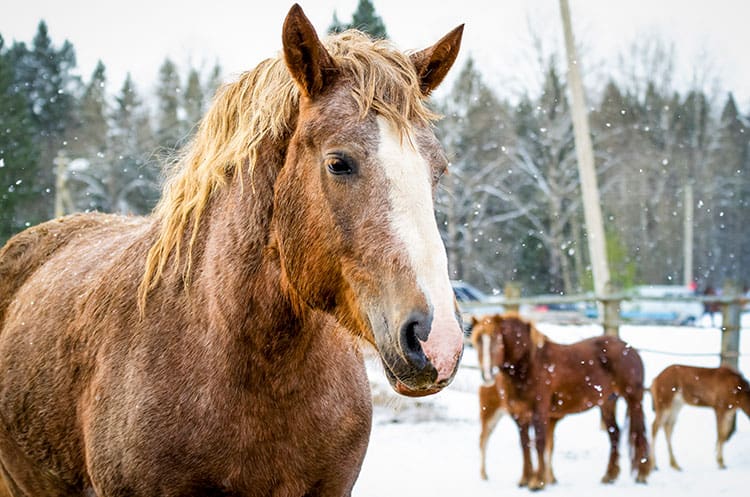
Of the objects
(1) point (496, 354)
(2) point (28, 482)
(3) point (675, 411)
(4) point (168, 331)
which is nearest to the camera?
(4) point (168, 331)

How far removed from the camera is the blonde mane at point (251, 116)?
6.22ft

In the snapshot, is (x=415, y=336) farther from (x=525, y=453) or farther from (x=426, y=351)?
(x=525, y=453)

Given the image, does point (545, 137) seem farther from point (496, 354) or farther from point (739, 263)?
point (496, 354)

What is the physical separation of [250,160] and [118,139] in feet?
89.6

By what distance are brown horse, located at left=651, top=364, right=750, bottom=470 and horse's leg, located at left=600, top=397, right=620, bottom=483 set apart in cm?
41

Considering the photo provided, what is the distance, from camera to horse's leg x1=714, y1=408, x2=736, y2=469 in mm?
6367

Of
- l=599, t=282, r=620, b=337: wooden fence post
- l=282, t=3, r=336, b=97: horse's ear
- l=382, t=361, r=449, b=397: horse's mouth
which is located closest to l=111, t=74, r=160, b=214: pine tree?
l=599, t=282, r=620, b=337: wooden fence post

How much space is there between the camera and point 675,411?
6.72m

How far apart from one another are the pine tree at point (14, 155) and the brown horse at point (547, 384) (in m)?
13.2

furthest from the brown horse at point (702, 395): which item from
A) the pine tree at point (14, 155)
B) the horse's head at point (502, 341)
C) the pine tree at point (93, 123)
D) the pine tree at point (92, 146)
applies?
the pine tree at point (93, 123)

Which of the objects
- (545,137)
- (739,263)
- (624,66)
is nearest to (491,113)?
(545,137)

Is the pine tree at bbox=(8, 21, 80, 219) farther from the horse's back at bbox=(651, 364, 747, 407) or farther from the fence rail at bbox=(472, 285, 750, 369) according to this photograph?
the horse's back at bbox=(651, 364, 747, 407)

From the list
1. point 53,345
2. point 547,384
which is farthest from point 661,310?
point 53,345

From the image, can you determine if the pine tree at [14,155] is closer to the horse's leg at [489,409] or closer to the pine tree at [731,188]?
the horse's leg at [489,409]
